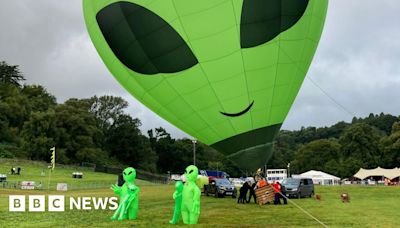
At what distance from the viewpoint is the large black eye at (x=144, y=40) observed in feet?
31.6

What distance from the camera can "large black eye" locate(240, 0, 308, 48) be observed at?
9.34 meters

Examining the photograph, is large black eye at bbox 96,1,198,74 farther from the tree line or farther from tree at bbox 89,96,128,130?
tree at bbox 89,96,128,130

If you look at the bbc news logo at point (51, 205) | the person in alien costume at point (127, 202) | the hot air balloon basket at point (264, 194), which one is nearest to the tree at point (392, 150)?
the hot air balloon basket at point (264, 194)

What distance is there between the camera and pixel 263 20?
9.47 metres

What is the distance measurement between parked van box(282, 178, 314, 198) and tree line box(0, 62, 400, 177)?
44.0 metres

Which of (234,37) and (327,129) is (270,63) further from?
(327,129)

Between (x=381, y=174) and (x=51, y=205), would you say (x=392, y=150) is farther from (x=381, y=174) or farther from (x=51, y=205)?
(x=51, y=205)

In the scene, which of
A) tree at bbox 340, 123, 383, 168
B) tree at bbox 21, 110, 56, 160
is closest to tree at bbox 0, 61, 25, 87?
tree at bbox 21, 110, 56, 160

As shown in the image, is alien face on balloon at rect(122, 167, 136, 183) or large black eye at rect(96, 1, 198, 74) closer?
large black eye at rect(96, 1, 198, 74)

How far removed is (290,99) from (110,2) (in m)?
4.97

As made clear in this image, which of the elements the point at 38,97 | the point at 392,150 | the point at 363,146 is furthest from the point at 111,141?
the point at 392,150

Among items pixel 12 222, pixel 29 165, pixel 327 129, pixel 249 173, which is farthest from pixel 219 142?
pixel 327 129

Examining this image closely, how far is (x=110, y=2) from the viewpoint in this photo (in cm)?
1050

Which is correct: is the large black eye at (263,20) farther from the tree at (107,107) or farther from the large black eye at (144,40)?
the tree at (107,107)
